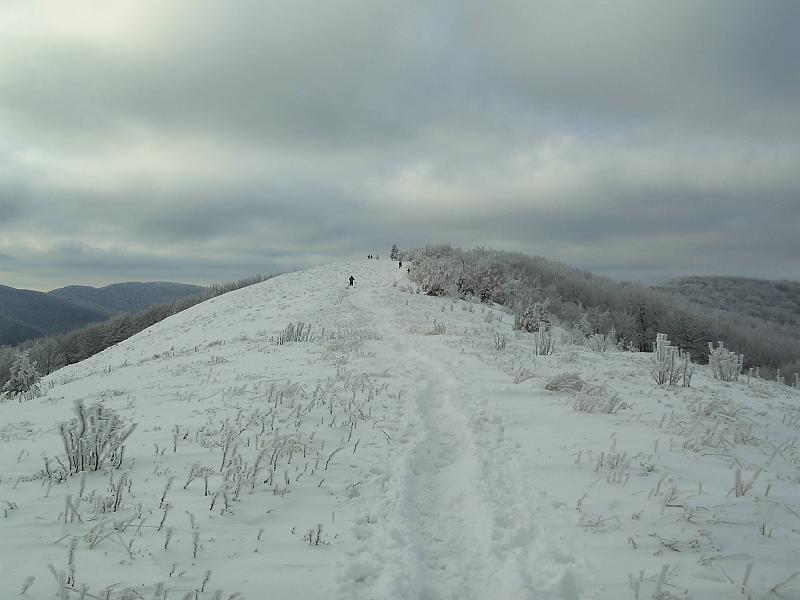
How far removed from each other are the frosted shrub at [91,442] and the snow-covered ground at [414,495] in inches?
8.8

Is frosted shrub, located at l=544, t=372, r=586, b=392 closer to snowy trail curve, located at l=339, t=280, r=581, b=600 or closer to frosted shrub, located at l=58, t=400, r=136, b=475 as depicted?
snowy trail curve, located at l=339, t=280, r=581, b=600

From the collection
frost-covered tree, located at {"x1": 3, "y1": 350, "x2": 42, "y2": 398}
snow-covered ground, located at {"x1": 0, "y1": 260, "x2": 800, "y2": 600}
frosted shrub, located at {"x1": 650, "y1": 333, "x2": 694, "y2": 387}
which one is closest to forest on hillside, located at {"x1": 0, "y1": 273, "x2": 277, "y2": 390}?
frost-covered tree, located at {"x1": 3, "y1": 350, "x2": 42, "y2": 398}

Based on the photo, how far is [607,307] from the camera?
27.4 metres

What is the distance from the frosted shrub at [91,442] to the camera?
170 inches

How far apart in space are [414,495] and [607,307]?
26.5 metres

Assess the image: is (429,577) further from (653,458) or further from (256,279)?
(256,279)

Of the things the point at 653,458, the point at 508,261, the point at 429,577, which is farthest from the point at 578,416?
the point at 508,261

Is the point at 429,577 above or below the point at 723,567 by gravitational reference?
below

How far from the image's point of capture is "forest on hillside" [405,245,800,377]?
79.8 feet

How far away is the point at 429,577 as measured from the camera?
2998 mm

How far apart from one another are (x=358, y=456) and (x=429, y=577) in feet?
6.93

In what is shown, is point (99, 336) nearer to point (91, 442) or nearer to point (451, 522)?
point (91, 442)

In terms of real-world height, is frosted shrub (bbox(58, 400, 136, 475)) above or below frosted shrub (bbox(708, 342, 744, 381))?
below

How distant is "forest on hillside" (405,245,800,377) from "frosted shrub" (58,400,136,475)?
20100mm
